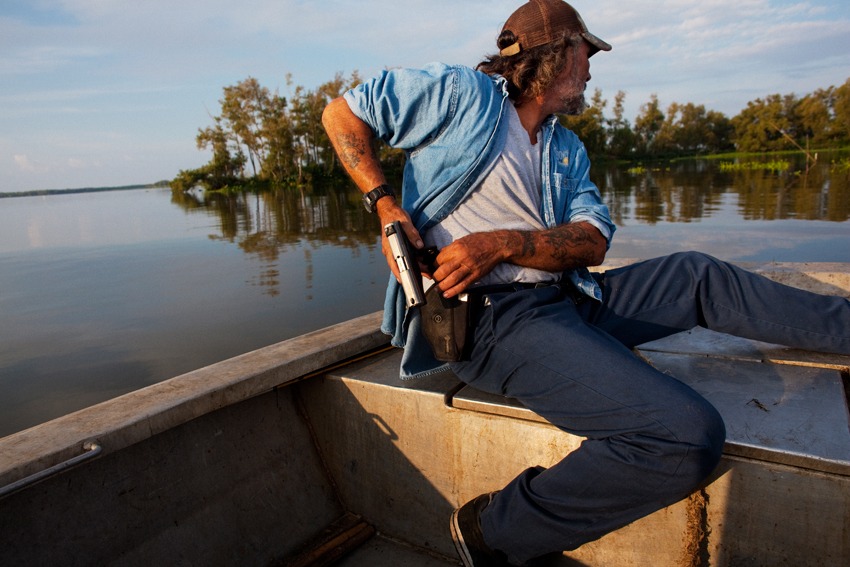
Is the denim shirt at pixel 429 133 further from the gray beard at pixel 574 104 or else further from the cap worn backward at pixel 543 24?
the gray beard at pixel 574 104

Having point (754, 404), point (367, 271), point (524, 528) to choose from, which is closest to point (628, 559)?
point (524, 528)

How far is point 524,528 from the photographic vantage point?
158cm

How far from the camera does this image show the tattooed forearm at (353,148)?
189 centimetres

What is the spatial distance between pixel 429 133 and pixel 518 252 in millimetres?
508

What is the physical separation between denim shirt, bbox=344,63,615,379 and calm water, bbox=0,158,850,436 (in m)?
4.21

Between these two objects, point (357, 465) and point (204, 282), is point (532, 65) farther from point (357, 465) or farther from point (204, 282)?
point (204, 282)

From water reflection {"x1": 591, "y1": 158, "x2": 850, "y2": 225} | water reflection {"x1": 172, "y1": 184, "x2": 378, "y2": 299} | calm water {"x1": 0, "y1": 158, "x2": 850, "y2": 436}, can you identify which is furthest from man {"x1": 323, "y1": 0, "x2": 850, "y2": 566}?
water reflection {"x1": 591, "y1": 158, "x2": 850, "y2": 225}

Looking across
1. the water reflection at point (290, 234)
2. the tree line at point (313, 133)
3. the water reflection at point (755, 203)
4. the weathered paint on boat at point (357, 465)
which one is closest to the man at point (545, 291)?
the weathered paint on boat at point (357, 465)

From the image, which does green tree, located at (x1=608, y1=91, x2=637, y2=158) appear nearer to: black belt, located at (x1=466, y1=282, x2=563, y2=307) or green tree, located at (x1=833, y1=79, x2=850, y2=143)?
green tree, located at (x1=833, y1=79, x2=850, y2=143)

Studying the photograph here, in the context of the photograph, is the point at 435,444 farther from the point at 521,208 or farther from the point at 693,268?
the point at 693,268

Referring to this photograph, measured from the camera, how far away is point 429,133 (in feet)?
6.21

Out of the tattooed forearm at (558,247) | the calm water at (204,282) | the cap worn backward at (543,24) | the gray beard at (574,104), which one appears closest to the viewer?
the tattooed forearm at (558,247)

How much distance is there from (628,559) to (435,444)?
710 mm

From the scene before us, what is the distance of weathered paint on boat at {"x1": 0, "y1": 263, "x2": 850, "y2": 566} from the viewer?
4.91 feet
